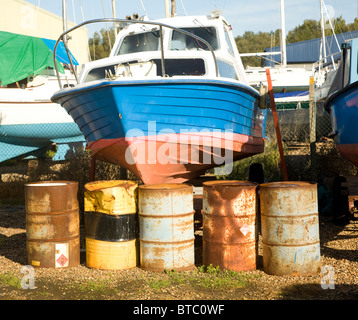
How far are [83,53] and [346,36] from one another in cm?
2284

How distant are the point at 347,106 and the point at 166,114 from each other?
2274 millimetres

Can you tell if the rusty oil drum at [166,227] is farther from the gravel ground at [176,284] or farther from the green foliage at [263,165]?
the green foliage at [263,165]

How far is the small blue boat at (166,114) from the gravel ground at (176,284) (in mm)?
1494

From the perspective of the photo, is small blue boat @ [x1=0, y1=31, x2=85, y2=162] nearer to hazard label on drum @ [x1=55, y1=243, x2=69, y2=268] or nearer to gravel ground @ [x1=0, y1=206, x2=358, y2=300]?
gravel ground @ [x1=0, y1=206, x2=358, y2=300]

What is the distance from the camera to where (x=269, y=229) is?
4.61m

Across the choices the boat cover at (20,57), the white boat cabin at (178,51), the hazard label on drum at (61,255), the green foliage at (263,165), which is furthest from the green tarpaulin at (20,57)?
the hazard label on drum at (61,255)

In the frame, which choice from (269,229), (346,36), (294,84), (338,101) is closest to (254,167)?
(338,101)

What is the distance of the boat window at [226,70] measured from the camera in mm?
7094

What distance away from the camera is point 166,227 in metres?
4.75

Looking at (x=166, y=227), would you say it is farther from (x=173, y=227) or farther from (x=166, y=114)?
(x=166, y=114)

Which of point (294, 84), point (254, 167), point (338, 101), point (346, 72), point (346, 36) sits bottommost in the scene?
point (254, 167)

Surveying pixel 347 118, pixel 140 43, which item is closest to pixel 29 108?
pixel 140 43
